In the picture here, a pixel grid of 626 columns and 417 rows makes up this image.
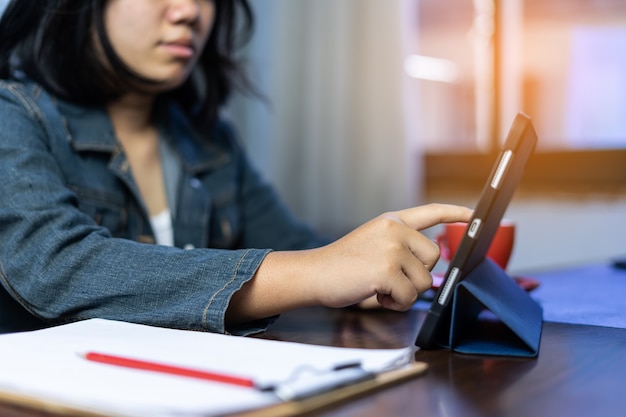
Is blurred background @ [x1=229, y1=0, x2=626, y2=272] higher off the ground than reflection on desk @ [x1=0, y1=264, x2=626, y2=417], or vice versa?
reflection on desk @ [x1=0, y1=264, x2=626, y2=417]

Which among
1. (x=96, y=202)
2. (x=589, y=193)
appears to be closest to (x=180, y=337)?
Answer: (x=96, y=202)

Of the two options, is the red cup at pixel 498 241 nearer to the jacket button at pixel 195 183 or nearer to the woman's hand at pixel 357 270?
the woman's hand at pixel 357 270

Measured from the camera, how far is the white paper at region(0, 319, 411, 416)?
40 cm

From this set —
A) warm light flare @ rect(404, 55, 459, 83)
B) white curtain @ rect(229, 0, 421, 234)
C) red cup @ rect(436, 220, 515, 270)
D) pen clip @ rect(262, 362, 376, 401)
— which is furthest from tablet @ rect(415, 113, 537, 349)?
warm light flare @ rect(404, 55, 459, 83)

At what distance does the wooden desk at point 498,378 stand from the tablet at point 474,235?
21 mm

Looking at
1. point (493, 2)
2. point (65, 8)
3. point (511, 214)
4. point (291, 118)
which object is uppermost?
point (65, 8)

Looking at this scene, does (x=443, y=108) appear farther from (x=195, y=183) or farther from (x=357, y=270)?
(x=357, y=270)

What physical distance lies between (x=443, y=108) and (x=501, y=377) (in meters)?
2.09

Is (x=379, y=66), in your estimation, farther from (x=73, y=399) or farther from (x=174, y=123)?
(x=73, y=399)

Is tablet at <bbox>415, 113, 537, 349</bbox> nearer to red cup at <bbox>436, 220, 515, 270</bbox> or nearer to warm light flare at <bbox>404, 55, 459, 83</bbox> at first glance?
red cup at <bbox>436, 220, 515, 270</bbox>

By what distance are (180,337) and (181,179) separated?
26.9 inches

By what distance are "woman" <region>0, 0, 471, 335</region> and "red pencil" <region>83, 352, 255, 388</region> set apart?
0.17m

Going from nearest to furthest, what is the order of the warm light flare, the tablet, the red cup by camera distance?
the tablet → the red cup → the warm light flare

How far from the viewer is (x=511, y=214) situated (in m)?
2.15
